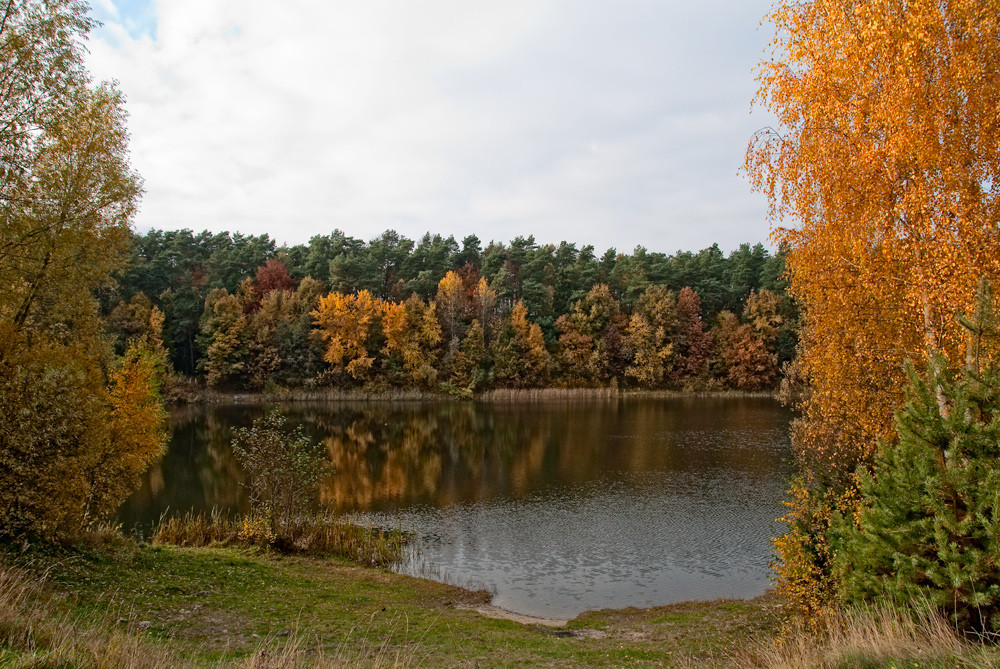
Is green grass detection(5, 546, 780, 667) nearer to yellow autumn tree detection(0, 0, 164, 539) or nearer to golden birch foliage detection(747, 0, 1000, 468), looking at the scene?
yellow autumn tree detection(0, 0, 164, 539)

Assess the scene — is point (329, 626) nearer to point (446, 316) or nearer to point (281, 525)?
point (281, 525)

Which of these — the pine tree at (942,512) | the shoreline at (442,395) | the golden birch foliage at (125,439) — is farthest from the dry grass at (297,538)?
the shoreline at (442,395)

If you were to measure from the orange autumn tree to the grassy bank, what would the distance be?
258 cm

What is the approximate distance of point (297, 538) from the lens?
16328mm

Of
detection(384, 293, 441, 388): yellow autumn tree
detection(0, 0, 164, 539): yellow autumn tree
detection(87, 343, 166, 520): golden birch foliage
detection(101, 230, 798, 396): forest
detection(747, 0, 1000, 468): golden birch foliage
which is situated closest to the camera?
detection(747, 0, 1000, 468): golden birch foliage

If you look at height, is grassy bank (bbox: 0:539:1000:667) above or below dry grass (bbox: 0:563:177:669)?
below

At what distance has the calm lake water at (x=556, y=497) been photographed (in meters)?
15.8

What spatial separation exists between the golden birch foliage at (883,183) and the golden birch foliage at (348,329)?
58379 millimetres

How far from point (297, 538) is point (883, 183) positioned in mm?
15353

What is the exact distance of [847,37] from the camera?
9.02m

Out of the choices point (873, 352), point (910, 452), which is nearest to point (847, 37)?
point (873, 352)

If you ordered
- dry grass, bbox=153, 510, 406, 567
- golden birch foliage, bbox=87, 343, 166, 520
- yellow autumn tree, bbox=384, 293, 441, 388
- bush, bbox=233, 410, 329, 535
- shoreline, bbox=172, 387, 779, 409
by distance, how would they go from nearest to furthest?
golden birch foliage, bbox=87, 343, 166, 520 → dry grass, bbox=153, 510, 406, 567 → bush, bbox=233, 410, 329, 535 → shoreline, bbox=172, 387, 779, 409 → yellow autumn tree, bbox=384, 293, 441, 388

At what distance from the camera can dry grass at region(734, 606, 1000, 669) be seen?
16.3 feet

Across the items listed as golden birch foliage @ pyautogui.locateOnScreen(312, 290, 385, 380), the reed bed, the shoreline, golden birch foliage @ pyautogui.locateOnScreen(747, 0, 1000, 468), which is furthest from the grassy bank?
golden birch foliage @ pyautogui.locateOnScreen(312, 290, 385, 380)
